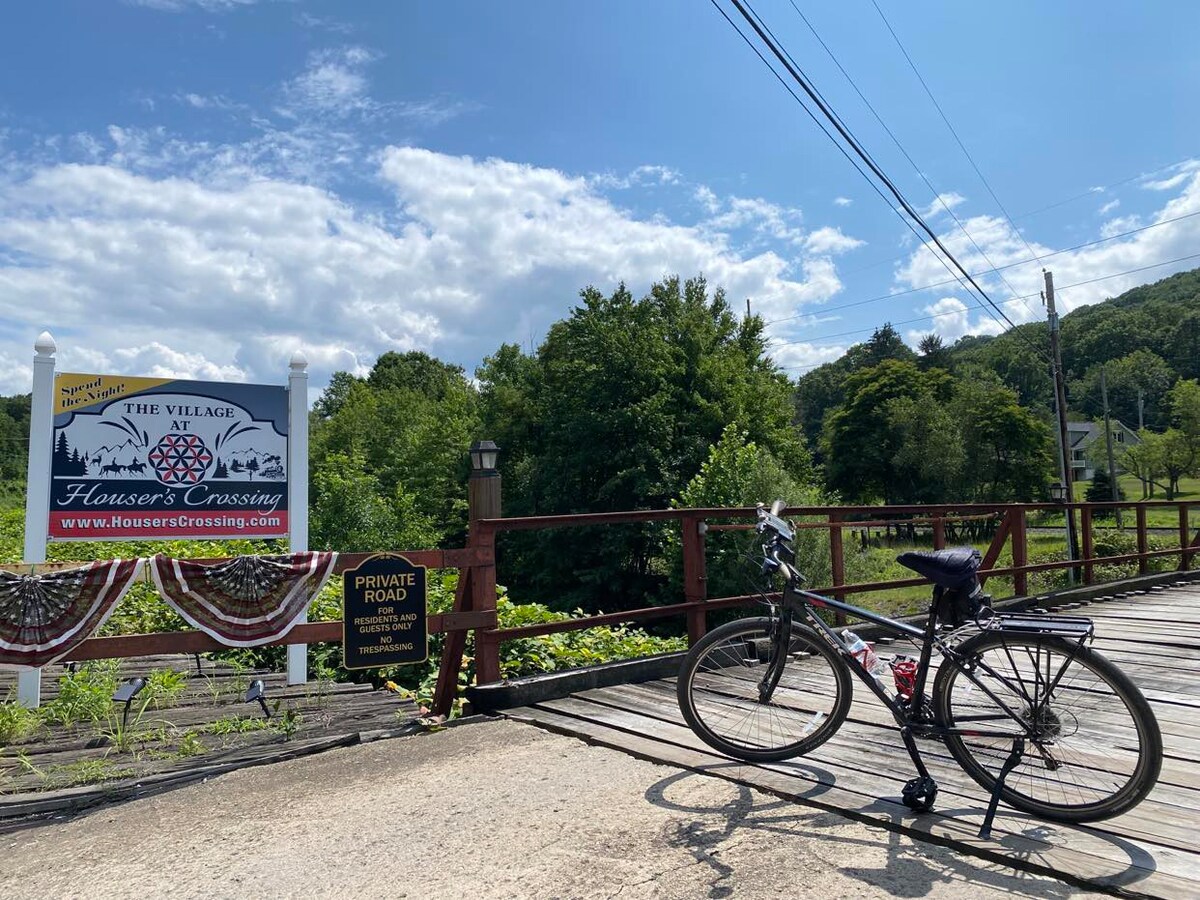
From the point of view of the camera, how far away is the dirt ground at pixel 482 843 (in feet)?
8.43

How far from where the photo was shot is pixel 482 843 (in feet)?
9.52

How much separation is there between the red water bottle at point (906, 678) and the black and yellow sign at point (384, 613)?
2.47 meters

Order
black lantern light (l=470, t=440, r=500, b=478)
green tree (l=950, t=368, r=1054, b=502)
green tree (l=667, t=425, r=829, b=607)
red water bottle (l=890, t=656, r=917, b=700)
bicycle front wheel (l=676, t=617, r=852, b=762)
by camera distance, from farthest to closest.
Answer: green tree (l=950, t=368, r=1054, b=502) → green tree (l=667, t=425, r=829, b=607) → black lantern light (l=470, t=440, r=500, b=478) → bicycle front wheel (l=676, t=617, r=852, b=762) → red water bottle (l=890, t=656, r=917, b=700)

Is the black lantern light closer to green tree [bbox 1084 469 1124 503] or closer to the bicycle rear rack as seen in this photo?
the bicycle rear rack

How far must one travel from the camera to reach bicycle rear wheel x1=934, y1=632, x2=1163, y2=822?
9.31ft

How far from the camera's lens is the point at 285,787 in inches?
141

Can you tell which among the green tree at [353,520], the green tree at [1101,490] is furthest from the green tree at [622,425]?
the green tree at [1101,490]

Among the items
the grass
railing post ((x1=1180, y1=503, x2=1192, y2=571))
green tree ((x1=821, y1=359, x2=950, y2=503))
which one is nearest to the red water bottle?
railing post ((x1=1180, y1=503, x2=1192, y2=571))

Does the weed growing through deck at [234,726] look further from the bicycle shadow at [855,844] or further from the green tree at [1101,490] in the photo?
the green tree at [1101,490]

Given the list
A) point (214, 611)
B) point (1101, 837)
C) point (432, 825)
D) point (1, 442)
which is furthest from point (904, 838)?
point (1, 442)

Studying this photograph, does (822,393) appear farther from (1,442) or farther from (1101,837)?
(1101,837)

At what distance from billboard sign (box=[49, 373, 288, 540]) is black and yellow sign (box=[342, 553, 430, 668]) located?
281cm

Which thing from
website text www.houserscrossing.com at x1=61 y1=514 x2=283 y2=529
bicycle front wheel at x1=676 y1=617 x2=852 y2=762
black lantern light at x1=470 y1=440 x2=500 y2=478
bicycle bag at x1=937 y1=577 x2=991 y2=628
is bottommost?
bicycle front wheel at x1=676 y1=617 x2=852 y2=762

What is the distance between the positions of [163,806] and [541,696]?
207cm
